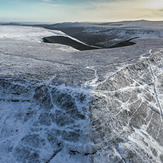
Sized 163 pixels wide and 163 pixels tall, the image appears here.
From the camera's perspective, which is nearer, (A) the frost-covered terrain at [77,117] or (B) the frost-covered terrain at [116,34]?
(A) the frost-covered terrain at [77,117]

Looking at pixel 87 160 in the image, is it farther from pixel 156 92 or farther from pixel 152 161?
pixel 156 92

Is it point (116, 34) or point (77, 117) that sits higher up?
point (116, 34)

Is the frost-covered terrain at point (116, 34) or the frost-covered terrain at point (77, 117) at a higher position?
the frost-covered terrain at point (116, 34)

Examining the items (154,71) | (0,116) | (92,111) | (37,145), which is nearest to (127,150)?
(92,111)

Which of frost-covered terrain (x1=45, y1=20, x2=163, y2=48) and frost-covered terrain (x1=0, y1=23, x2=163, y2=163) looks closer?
frost-covered terrain (x1=0, y1=23, x2=163, y2=163)

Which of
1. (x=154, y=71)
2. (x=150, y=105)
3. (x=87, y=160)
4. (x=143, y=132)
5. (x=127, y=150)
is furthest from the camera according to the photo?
(x=154, y=71)

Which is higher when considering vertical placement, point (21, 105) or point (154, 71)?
point (154, 71)

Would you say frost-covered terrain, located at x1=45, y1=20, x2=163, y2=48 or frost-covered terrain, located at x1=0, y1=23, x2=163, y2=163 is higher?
frost-covered terrain, located at x1=45, y1=20, x2=163, y2=48

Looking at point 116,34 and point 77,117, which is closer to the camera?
point 77,117
